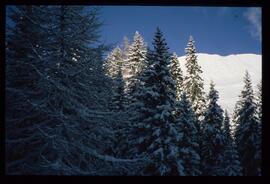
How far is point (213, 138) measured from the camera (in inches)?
850

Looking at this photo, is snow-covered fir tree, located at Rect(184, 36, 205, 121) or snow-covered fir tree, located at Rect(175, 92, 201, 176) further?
snow-covered fir tree, located at Rect(184, 36, 205, 121)

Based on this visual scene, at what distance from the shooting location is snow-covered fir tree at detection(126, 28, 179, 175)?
579 inches

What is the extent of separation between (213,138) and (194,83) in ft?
17.2

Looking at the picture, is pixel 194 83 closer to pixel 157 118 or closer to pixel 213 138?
pixel 213 138

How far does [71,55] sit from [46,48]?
3.20 feet

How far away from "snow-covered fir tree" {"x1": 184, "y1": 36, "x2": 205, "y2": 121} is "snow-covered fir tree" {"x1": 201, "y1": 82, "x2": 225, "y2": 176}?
168 cm

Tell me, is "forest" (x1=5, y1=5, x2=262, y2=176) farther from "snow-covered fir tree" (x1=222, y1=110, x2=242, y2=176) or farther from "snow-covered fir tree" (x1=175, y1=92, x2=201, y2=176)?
"snow-covered fir tree" (x1=222, y1=110, x2=242, y2=176)

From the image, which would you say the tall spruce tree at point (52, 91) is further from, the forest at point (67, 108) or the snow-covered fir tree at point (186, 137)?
the snow-covered fir tree at point (186, 137)

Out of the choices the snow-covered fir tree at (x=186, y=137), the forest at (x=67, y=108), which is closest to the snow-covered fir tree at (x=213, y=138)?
the snow-covered fir tree at (x=186, y=137)

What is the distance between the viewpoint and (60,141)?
28.9 feet

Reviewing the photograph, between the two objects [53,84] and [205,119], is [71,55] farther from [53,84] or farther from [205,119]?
[205,119]

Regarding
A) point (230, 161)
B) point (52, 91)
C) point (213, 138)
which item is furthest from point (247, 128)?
point (52, 91)

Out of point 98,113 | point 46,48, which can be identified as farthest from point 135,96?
point 46,48

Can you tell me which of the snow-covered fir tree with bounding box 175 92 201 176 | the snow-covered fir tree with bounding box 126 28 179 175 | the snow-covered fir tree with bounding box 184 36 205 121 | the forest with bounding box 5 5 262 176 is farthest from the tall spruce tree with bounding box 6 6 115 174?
the snow-covered fir tree with bounding box 184 36 205 121
